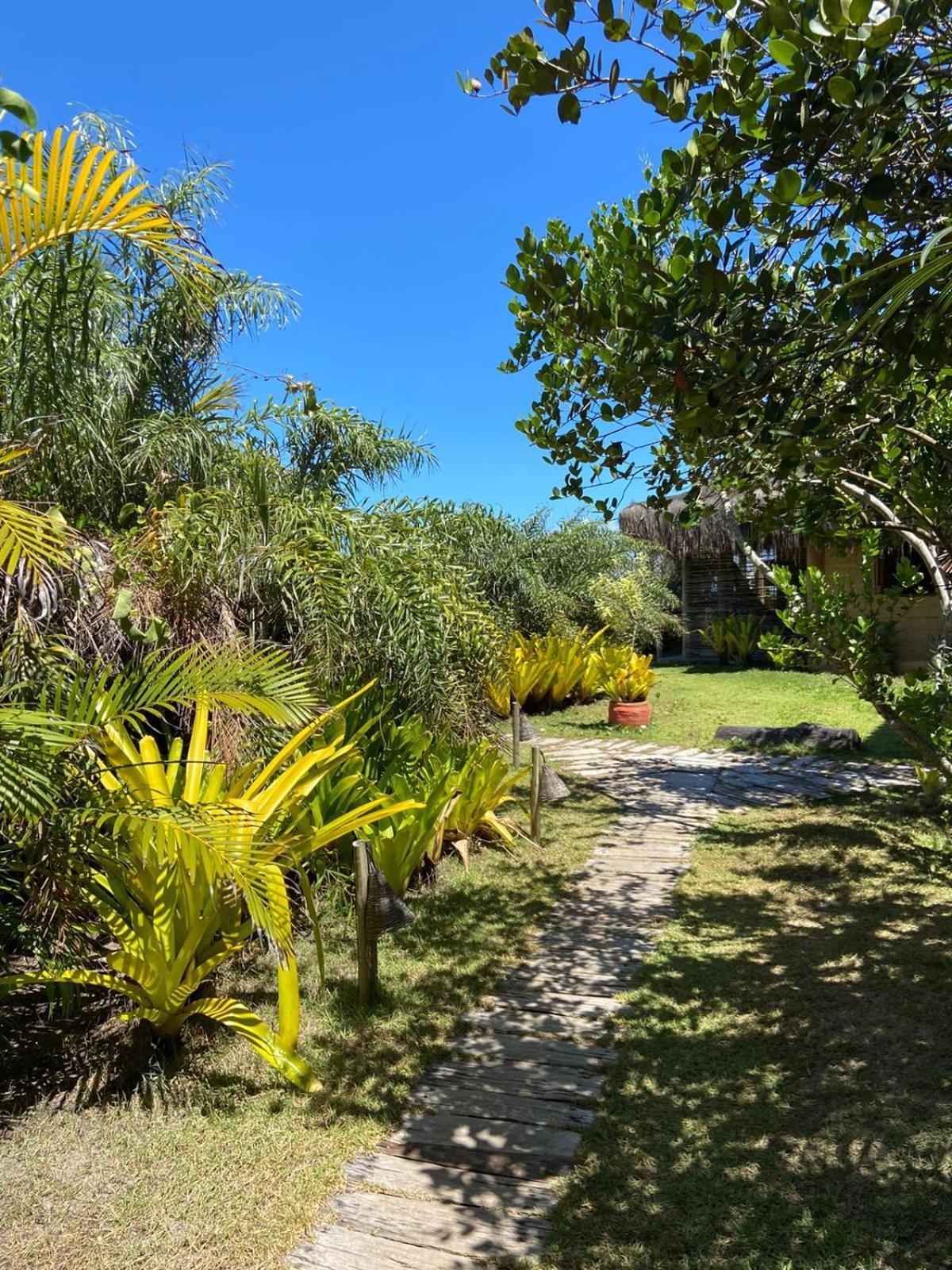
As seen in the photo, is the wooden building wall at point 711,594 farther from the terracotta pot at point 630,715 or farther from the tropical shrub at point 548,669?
the terracotta pot at point 630,715

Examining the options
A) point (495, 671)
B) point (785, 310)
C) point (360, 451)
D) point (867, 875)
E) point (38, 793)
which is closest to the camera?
point (38, 793)

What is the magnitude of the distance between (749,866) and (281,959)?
12.7 feet

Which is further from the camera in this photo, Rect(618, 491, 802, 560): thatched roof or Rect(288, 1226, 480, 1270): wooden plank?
Rect(618, 491, 802, 560): thatched roof

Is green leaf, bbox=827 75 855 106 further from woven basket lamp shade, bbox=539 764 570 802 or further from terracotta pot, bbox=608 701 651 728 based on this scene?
terracotta pot, bbox=608 701 651 728

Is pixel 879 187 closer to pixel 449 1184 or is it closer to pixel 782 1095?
pixel 782 1095

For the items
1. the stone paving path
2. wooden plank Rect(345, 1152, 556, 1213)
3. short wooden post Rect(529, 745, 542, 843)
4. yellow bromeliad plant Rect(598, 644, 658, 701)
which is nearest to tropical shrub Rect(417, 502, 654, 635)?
yellow bromeliad plant Rect(598, 644, 658, 701)

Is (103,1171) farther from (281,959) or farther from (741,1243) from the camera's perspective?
(741,1243)

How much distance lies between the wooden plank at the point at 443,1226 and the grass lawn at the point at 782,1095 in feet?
0.35

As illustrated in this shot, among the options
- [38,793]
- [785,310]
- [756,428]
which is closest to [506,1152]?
[38,793]

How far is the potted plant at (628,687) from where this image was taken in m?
11.4

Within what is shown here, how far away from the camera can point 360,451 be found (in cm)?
733

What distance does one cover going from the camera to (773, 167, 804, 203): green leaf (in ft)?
7.35

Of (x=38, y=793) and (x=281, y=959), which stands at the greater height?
(x=38, y=793)

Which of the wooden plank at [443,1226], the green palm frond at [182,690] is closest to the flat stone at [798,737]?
the green palm frond at [182,690]
